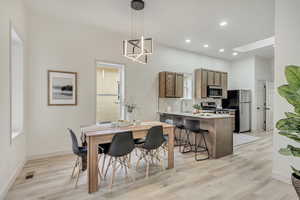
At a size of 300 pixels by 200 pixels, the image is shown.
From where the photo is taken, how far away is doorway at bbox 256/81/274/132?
7.11 meters

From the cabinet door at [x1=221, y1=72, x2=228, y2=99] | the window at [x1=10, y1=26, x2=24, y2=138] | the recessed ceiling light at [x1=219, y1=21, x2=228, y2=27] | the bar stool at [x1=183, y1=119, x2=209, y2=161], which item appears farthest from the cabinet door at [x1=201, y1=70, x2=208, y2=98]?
the window at [x1=10, y1=26, x2=24, y2=138]

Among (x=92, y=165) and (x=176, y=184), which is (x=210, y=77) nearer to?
(x=176, y=184)

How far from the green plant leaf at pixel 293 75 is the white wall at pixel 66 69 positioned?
3753mm

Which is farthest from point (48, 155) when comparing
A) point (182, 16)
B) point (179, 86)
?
point (182, 16)

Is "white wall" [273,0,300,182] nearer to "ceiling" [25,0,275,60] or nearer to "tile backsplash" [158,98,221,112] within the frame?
"ceiling" [25,0,275,60]

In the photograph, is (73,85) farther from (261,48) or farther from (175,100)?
(261,48)

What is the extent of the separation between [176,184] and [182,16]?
10.8ft

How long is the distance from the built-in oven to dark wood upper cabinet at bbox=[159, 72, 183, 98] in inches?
59.4

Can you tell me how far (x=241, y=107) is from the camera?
21.6 ft

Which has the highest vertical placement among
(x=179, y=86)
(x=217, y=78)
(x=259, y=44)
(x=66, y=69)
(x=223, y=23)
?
(x=259, y=44)

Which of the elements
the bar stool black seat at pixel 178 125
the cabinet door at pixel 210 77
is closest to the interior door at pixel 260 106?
A: the cabinet door at pixel 210 77

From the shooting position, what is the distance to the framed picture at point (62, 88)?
3.74 metres

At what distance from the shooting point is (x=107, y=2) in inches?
119

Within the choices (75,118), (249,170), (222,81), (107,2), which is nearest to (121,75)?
(75,118)
